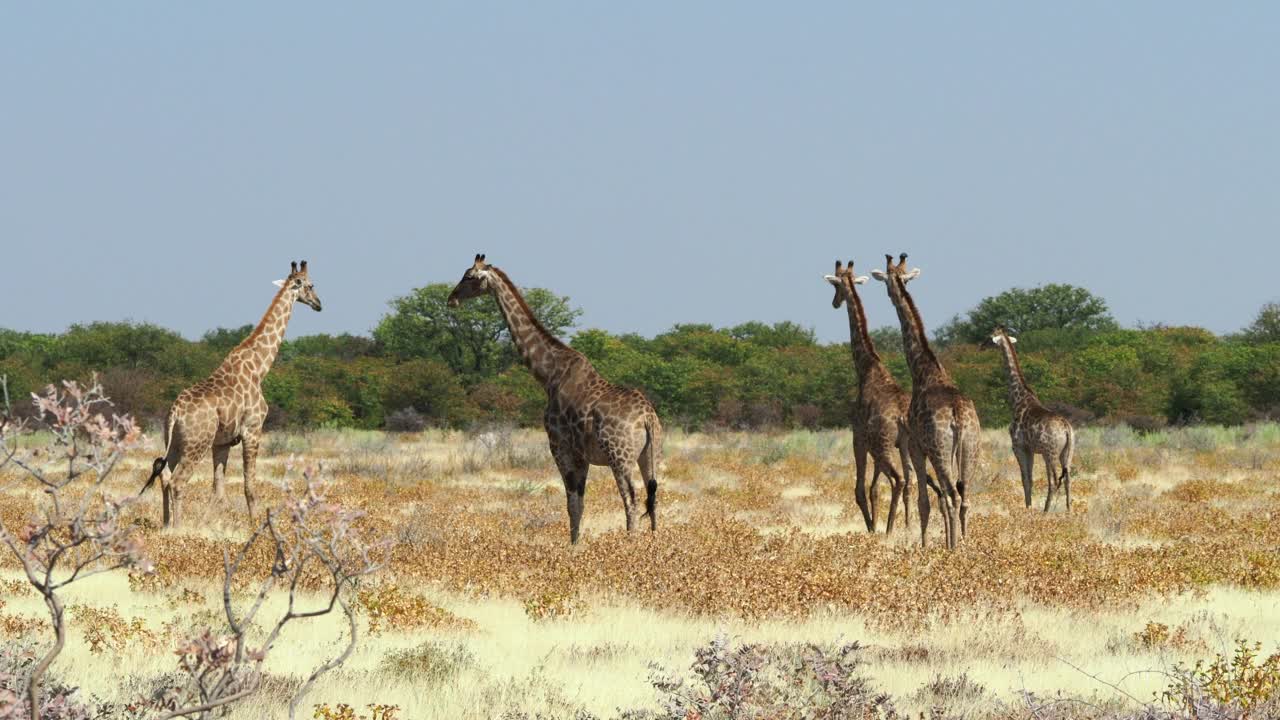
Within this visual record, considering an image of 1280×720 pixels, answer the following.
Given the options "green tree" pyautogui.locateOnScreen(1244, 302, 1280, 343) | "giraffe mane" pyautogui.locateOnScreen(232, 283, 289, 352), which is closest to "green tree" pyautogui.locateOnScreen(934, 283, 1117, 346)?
"green tree" pyautogui.locateOnScreen(1244, 302, 1280, 343)

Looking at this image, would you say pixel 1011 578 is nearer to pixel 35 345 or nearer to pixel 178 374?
pixel 178 374

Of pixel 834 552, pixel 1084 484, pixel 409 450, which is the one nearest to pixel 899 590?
pixel 834 552

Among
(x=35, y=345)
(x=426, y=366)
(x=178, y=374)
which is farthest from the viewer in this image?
(x=35, y=345)

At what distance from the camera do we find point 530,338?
42.3ft

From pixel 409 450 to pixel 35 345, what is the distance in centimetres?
4196

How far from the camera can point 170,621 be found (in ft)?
29.5

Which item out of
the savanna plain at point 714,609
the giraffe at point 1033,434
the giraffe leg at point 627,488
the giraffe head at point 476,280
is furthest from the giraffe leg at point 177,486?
the giraffe at point 1033,434

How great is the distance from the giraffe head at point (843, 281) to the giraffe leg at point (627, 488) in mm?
3908

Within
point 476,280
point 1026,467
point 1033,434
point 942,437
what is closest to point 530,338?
point 476,280

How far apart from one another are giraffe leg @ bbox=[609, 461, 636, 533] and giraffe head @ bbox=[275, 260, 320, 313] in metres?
Result: 5.34

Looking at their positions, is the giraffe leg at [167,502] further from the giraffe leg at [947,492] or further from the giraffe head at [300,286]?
the giraffe leg at [947,492]

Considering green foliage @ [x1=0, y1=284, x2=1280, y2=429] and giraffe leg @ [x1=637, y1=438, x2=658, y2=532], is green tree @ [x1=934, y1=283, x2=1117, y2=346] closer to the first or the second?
green foliage @ [x1=0, y1=284, x2=1280, y2=429]

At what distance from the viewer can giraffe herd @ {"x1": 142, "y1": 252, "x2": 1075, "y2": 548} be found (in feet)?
39.8

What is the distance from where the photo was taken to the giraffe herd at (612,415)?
1214 cm
